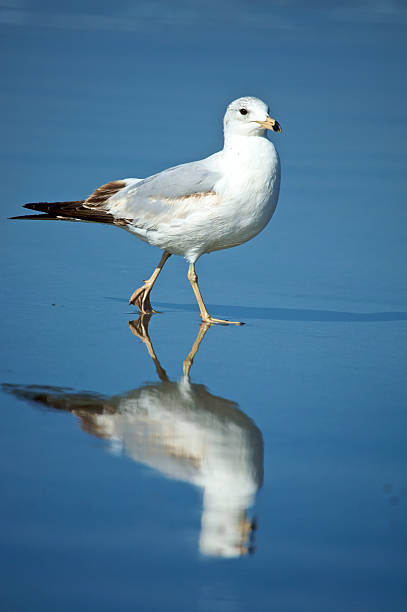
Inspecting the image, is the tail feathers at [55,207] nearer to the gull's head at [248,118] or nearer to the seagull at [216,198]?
the seagull at [216,198]

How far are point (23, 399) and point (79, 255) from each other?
3742mm

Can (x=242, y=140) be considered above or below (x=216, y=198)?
above

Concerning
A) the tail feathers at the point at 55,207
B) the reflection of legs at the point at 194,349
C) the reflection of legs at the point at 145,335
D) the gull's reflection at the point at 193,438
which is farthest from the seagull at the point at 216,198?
the gull's reflection at the point at 193,438

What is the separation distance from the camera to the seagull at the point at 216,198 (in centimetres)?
639

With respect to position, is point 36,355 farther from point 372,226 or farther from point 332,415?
point 372,226

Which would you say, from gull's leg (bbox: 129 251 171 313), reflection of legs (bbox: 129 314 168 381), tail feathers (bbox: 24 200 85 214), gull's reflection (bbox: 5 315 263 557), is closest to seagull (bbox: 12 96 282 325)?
gull's leg (bbox: 129 251 171 313)

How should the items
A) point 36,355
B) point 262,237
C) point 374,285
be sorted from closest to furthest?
point 36,355
point 374,285
point 262,237

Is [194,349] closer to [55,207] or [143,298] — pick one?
[143,298]

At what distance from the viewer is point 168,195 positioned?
6695 mm

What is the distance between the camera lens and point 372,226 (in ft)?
30.2

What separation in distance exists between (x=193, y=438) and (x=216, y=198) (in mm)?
2570

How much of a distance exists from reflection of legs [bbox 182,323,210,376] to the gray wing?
78 cm

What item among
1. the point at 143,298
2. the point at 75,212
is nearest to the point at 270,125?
the point at 143,298

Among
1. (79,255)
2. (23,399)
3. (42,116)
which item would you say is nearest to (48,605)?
(23,399)
